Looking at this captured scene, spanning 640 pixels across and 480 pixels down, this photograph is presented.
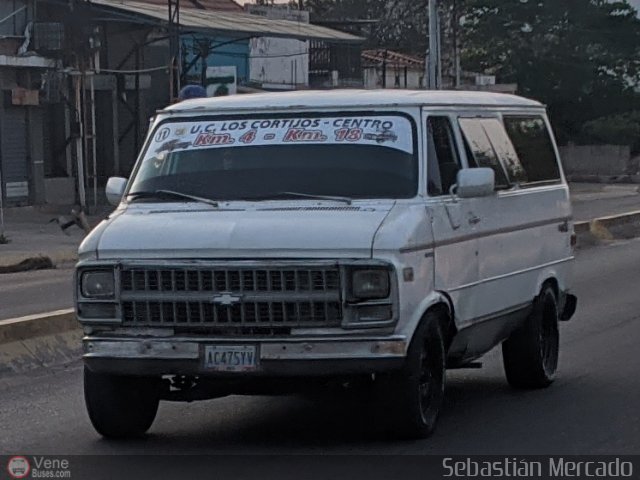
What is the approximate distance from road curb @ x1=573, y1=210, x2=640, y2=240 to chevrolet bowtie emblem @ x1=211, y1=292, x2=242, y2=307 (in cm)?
1728

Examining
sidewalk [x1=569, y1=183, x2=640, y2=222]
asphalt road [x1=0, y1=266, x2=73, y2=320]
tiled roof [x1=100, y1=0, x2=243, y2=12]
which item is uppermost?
tiled roof [x1=100, y1=0, x2=243, y2=12]

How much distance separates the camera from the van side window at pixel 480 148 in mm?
9172

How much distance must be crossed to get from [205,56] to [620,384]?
2764 centimetres

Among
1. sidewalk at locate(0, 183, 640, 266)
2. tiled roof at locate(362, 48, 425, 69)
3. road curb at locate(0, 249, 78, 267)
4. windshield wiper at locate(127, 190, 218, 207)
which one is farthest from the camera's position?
tiled roof at locate(362, 48, 425, 69)

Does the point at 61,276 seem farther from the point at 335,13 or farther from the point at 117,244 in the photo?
the point at 335,13

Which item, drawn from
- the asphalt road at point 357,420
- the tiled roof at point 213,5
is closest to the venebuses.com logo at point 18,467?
the asphalt road at point 357,420

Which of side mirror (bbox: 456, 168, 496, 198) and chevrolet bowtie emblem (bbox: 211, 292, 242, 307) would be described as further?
side mirror (bbox: 456, 168, 496, 198)

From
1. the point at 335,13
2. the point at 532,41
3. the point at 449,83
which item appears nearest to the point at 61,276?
the point at 449,83

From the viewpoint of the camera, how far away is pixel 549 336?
10.3 metres

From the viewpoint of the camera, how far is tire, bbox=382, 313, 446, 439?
25.0ft

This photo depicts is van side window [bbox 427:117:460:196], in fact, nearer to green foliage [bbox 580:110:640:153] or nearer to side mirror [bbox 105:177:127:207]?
side mirror [bbox 105:177:127:207]

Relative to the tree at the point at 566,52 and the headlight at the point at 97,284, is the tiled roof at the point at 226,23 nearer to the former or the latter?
the tree at the point at 566,52

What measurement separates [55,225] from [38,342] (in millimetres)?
20152

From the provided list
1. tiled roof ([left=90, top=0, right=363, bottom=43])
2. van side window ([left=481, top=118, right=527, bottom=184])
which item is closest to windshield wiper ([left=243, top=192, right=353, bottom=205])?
van side window ([left=481, top=118, right=527, bottom=184])
